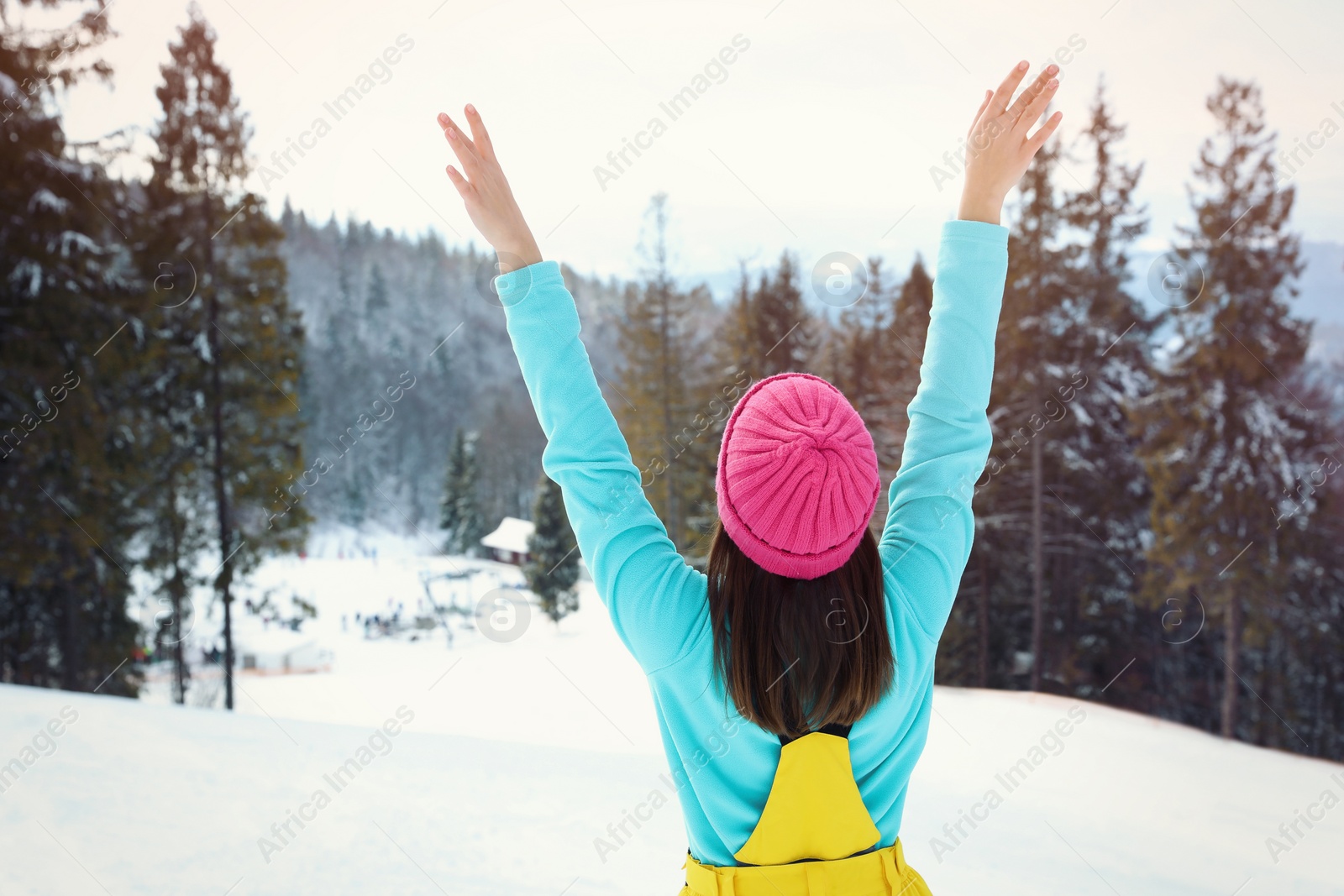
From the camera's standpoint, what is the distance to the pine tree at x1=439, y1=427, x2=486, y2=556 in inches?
821

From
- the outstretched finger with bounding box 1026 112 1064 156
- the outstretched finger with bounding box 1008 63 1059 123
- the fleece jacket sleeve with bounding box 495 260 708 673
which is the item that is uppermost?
the outstretched finger with bounding box 1008 63 1059 123

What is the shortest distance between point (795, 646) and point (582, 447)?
34cm

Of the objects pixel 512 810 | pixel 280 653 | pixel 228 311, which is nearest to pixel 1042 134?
pixel 512 810

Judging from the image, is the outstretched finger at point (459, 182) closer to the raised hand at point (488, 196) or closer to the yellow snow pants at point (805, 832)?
the raised hand at point (488, 196)

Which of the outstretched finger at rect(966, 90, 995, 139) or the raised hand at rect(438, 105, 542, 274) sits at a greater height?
the outstretched finger at rect(966, 90, 995, 139)

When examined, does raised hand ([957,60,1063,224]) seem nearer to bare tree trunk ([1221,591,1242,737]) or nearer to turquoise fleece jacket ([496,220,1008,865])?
turquoise fleece jacket ([496,220,1008,865])

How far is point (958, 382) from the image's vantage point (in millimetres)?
1193

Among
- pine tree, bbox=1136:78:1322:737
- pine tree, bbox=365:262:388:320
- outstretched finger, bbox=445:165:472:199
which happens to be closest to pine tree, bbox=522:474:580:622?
pine tree, bbox=1136:78:1322:737

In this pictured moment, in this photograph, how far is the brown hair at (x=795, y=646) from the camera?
96 centimetres

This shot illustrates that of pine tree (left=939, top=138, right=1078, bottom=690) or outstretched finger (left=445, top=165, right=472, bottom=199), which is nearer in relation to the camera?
outstretched finger (left=445, top=165, right=472, bottom=199)

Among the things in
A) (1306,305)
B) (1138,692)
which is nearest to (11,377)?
(1306,305)

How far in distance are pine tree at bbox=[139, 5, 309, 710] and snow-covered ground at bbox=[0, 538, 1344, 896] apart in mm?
4926

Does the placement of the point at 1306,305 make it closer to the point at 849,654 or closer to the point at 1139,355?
the point at 1139,355

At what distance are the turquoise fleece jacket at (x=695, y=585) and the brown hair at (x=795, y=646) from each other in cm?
2
